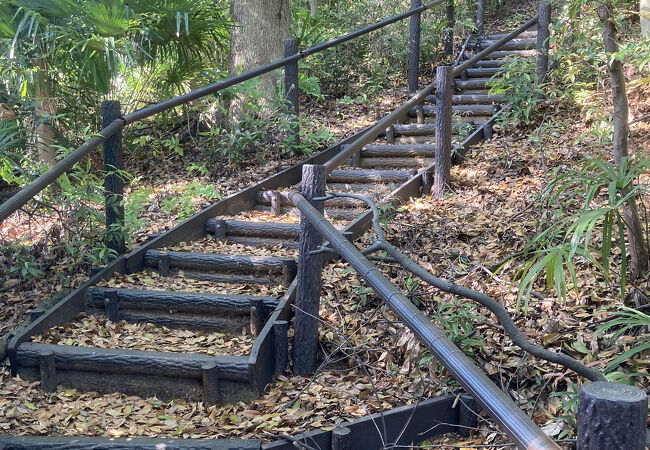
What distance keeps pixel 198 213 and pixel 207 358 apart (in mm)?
1851

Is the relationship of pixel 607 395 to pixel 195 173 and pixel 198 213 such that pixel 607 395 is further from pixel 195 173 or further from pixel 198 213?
pixel 195 173

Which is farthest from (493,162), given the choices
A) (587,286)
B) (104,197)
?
(104,197)

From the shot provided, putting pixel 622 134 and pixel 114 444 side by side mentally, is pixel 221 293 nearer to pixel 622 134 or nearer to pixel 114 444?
pixel 114 444

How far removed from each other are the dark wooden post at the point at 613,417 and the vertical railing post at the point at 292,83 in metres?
5.13

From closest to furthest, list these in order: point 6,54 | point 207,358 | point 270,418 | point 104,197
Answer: point 270,418 < point 207,358 < point 104,197 < point 6,54

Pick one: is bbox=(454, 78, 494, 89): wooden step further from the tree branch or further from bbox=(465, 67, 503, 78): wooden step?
the tree branch

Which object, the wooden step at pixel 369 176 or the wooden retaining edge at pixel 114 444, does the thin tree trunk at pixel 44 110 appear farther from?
the wooden retaining edge at pixel 114 444

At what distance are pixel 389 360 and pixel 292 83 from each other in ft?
11.4

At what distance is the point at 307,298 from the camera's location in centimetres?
340

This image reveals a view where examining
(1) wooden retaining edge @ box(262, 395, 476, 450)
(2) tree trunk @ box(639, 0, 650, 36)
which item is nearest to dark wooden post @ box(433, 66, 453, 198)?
(2) tree trunk @ box(639, 0, 650, 36)

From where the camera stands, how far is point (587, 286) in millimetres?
3529

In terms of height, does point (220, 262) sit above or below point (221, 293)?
above

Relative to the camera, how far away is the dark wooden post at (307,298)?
3385 mm

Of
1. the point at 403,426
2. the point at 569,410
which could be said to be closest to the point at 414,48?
the point at 403,426
